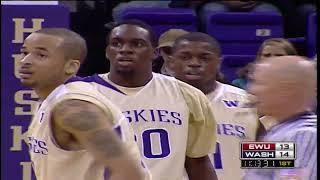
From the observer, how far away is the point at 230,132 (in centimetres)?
426

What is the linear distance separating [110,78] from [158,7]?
281cm

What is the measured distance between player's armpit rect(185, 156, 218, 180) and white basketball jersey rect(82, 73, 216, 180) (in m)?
0.02

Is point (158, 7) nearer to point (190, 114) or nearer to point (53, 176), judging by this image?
point (190, 114)

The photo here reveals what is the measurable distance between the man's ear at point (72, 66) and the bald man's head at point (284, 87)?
746 millimetres

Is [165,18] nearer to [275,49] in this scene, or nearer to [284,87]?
[275,49]

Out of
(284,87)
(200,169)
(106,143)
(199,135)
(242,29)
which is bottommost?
(200,169)

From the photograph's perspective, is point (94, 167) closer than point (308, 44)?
Yes

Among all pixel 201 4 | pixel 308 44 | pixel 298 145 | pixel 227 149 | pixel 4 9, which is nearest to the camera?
pixel 298 145

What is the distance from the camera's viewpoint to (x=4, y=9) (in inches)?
187

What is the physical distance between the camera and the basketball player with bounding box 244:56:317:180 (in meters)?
2.78

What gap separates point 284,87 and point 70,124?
721mm

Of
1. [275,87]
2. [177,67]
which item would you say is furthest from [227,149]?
[275,87]

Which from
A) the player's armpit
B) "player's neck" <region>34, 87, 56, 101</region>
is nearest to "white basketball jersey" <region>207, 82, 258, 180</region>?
the player's armpit
